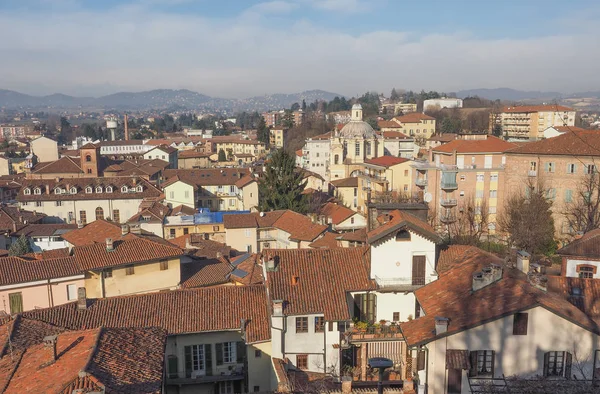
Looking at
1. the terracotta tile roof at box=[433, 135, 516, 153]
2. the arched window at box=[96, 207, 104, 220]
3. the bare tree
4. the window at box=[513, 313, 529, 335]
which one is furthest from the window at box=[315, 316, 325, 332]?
the arched window at box=[96, 207, 104, 220]

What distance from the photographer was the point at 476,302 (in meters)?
16.1

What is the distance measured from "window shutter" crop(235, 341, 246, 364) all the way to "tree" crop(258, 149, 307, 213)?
28.4 m

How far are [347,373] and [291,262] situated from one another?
187 inches

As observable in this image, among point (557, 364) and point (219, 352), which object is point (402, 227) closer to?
point (557, 364)

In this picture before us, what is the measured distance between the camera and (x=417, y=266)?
2058 centimetres

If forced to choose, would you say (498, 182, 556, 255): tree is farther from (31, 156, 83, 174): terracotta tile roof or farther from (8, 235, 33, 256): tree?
(31, 156, 83, 174): terracotta tile roof

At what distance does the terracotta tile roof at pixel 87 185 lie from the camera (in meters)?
53.2

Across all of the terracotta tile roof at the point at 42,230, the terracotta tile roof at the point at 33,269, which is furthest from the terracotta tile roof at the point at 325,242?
the terracotta tile roof at the point at 42,230

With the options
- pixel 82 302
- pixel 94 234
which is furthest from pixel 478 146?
pixel 82 302

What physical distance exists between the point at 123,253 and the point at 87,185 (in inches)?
1354

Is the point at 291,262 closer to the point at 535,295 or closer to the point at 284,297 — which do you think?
the point at 284,297

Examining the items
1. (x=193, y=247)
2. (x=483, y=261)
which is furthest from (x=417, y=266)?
(x=193, y=247)

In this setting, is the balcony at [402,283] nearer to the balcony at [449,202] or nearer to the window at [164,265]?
the window at [164,265]

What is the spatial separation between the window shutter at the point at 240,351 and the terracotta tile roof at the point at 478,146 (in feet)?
97.7
